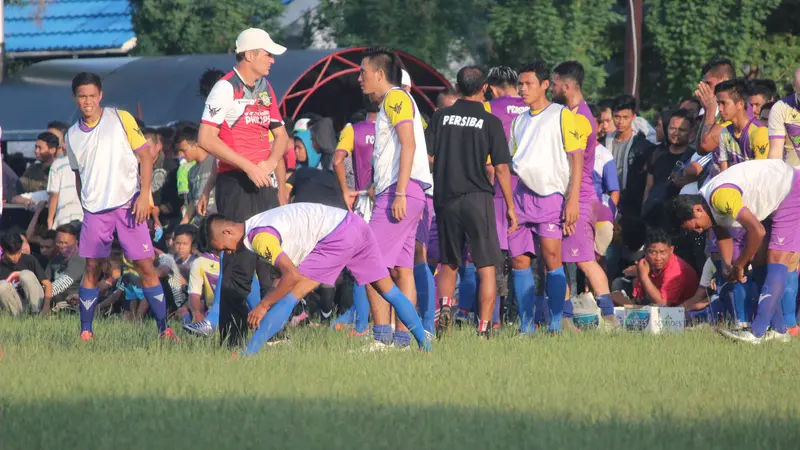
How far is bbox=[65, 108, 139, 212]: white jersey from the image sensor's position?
1102 cm

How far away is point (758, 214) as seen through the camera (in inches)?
403

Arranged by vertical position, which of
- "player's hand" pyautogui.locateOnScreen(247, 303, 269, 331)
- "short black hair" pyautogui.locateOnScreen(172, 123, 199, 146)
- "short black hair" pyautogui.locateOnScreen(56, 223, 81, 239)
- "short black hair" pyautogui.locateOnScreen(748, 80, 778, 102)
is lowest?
"short black hair" pyautogui.locateOnScreen(56, 223, 81, 239)

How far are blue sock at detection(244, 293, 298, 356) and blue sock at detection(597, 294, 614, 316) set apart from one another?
3432 mm

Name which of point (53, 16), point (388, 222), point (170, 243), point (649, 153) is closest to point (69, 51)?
point (53, 16)

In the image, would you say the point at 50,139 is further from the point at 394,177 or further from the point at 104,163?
the point at 394,177

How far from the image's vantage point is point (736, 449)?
620 centimetres

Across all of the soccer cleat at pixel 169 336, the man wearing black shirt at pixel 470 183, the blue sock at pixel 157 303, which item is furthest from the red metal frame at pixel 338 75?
the man wearing black shirt at pixel 470 183

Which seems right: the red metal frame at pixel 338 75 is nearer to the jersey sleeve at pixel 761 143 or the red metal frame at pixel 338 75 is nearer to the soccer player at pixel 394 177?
the jersey sleeve at pixel 761 143

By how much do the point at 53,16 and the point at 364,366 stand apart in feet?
68.5

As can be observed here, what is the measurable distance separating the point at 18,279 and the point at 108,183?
4.95 meters

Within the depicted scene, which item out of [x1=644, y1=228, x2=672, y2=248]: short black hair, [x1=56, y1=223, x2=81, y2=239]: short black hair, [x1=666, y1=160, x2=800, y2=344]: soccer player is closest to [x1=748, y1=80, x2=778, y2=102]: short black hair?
[x1=644, y1=228, x2=672, y2=248]: short black hair

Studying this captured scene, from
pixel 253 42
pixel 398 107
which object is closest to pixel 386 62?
pixel 398 107

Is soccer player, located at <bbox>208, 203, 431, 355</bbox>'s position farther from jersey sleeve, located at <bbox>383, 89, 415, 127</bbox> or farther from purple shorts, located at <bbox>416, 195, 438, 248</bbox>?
purple shorts, located at <bbox>416, 195, 438, 248</bbox>

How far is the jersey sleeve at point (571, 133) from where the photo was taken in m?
11.1
